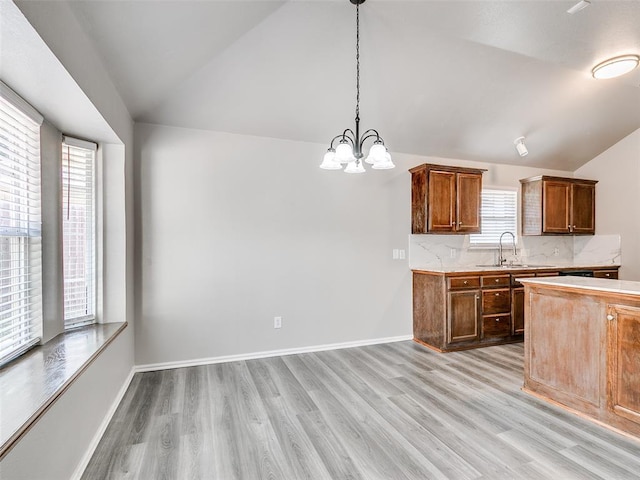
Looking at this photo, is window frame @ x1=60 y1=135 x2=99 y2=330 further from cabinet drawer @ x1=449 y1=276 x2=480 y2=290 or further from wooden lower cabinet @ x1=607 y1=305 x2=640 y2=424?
wooden lower cabinet @ x1=607 y1=305 x2=640 y2=424

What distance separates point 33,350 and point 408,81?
353 centimetres

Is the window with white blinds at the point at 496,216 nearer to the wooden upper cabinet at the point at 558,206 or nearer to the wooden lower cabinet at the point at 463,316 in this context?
the wooden upper cabinet at the point at 558,206

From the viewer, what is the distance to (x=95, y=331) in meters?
2.51

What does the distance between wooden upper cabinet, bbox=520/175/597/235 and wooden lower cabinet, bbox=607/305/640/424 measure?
2.93 meters

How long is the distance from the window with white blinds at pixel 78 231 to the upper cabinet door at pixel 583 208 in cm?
596

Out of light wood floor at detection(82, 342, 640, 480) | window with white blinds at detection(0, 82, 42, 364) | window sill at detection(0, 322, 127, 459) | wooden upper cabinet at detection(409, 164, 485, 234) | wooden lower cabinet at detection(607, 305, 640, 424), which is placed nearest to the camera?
window sill at detection(0, 322, 127, 459)

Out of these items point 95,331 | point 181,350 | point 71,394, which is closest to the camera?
point 71,394

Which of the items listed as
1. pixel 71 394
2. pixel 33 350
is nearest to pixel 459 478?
pixel 71 394

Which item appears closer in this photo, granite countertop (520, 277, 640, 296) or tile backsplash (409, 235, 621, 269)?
granite countertop (520, 277, 640, 296)

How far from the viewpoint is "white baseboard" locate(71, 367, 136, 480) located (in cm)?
180

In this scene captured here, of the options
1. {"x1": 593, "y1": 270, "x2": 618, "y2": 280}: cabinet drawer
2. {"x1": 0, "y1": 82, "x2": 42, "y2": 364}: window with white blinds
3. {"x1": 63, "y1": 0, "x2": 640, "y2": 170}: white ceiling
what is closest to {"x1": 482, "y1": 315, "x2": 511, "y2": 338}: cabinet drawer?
{"x1": 593, "y1": 270, "x2": 618, "y2": 280}: cabinet drawer

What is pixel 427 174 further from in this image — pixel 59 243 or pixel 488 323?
pixel 59 243

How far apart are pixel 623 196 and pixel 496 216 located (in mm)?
1834

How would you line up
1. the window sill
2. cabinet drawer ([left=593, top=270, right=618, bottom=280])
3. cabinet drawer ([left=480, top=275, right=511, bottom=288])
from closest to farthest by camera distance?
the window sill < cabinet drawer ([left=480, top=275, right=511, bottom=288]) < cabinet drawer ([left=593, top=270, right=618, bottom=280])
